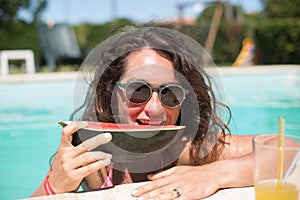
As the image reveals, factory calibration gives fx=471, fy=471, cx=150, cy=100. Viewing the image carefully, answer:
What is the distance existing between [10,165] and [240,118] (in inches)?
168

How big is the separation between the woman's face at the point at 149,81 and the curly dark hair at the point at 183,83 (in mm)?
42

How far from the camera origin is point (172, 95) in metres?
2.10

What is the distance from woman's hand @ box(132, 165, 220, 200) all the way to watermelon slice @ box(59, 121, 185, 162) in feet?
0.49

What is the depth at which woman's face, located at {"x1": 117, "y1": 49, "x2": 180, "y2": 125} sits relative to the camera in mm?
2068

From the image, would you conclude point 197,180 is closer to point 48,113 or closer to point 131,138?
point 131,138

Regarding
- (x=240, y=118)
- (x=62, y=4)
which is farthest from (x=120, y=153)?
(x=62, y=4)

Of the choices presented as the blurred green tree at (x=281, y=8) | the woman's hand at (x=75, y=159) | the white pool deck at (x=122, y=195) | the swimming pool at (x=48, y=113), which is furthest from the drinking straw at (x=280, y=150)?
the blurred green tree at (x=281, y=8)

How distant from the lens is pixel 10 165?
620cm

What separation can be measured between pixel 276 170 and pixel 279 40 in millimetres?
17816

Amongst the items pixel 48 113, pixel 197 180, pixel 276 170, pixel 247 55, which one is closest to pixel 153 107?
pixel 197 180

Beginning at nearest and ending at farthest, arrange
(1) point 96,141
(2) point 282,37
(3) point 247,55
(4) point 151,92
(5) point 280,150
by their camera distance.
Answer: (5) point 280,150
(1) point 96,141
(4) point 151,92
(2) point 282,37
(3) point 247,55

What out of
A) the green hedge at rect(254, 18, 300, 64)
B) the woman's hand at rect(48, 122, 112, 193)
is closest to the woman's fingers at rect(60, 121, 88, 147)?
the woman's hand at rect(48, 122, 112, 193)

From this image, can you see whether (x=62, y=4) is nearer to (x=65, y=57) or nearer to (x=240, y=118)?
(x=65, y=57)

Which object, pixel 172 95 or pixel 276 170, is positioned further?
pixel 172 95
